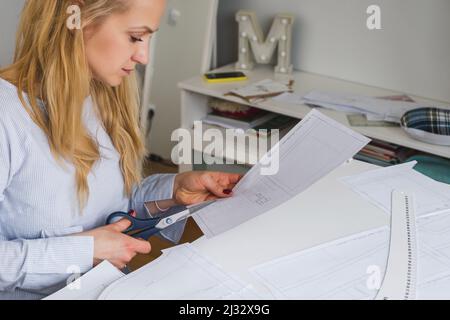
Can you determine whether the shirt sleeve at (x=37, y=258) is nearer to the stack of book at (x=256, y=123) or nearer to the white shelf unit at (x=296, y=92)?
the white shelf unit at (x=296, y=92)

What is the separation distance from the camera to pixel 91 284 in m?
0.91

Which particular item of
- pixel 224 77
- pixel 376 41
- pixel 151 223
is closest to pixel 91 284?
pixel 151 223

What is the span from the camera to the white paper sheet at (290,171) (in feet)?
3.56

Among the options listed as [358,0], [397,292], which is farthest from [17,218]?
[358,0]

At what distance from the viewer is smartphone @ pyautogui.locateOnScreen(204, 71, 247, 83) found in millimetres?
2543

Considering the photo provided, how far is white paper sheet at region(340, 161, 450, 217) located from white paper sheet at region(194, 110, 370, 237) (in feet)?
0.53

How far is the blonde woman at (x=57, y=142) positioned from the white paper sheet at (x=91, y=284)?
0.17 feet

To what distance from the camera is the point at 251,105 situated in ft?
7.76

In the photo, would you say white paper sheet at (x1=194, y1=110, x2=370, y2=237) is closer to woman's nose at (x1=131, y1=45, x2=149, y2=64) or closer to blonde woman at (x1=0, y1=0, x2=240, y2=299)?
blonde woman at (x1=0, y1=0, x2=240, y2=299)

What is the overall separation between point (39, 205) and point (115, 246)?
7.2 inches

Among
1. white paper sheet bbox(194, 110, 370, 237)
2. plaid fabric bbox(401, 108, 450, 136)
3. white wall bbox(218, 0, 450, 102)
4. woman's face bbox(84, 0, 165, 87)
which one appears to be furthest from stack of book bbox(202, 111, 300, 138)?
woman's face bbox(84, 0, 165, 87)

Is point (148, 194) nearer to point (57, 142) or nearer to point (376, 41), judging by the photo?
point (57, 142)

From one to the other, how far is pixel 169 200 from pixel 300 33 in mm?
1536
